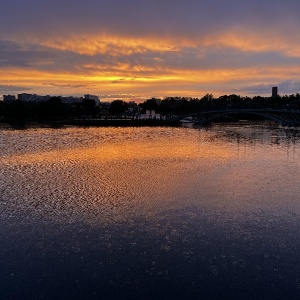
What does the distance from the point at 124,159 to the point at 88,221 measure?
1667 centimetres

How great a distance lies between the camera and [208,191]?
18.0 m

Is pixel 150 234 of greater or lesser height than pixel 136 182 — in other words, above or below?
below

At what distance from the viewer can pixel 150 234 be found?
1201 centimetres

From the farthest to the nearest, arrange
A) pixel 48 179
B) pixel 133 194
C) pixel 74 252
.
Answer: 1. pixel 48 179
2. pixel 133 194
3. pixel 74 252

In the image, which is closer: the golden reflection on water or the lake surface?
the lake surface

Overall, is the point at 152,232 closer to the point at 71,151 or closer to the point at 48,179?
the point at 48,179

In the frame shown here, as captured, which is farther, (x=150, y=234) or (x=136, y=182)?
(x=136, y=182)

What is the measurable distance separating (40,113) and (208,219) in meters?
96.2

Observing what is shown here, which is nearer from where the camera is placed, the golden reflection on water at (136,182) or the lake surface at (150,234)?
the lake surface at (150,234)

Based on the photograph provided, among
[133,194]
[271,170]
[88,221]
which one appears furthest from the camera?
[271,170]

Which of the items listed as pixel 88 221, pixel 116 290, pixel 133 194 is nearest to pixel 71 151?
pixel 133 194

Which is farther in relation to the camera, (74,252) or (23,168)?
(23,168)

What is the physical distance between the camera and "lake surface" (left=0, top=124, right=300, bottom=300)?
890 centimetres

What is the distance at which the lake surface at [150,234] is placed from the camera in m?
8.90
